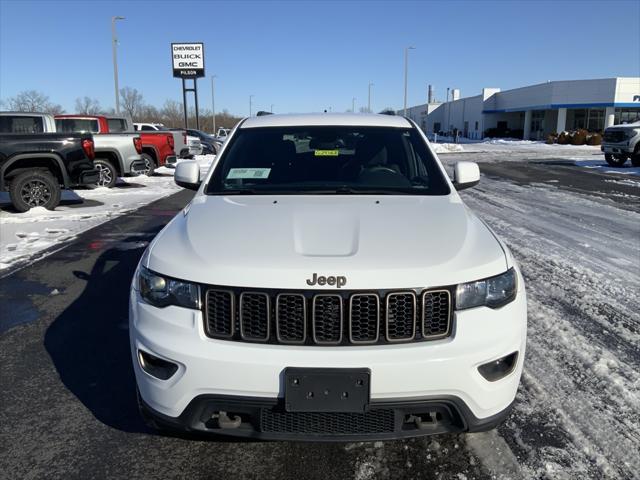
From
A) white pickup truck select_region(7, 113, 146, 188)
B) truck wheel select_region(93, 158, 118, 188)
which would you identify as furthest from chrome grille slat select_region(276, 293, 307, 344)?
truck wheel select_region(93, 158, 118, 188)

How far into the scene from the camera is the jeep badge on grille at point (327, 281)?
236 centimetres

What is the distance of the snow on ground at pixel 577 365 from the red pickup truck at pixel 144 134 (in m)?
12.1

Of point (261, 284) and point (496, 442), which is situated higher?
point (261, 284)

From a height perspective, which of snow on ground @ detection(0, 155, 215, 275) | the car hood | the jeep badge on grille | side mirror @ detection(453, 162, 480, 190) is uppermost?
side mirror @ detection(453, 162, 480, 190)

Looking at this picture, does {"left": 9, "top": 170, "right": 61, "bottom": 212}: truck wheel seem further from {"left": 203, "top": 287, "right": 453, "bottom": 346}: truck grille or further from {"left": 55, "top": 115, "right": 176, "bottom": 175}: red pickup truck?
{"left": 203, "top": 287, "right": 453, "bottom": 346}: truck grille

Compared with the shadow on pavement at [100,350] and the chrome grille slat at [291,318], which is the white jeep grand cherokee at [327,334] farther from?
the shadow on pavement at [100,350]

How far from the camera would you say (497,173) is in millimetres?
19203

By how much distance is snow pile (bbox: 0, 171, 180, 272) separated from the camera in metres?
7.55

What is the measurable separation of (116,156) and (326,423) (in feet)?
43.5

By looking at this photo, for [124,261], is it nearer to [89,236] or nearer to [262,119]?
[89,236]

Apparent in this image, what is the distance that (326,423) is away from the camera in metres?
2.38

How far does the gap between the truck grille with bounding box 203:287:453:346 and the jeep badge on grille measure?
0.15ft

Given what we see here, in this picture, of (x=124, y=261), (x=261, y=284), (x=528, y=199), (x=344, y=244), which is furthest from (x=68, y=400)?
(x=528, y=199)

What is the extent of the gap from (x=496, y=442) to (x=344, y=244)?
1.33m
